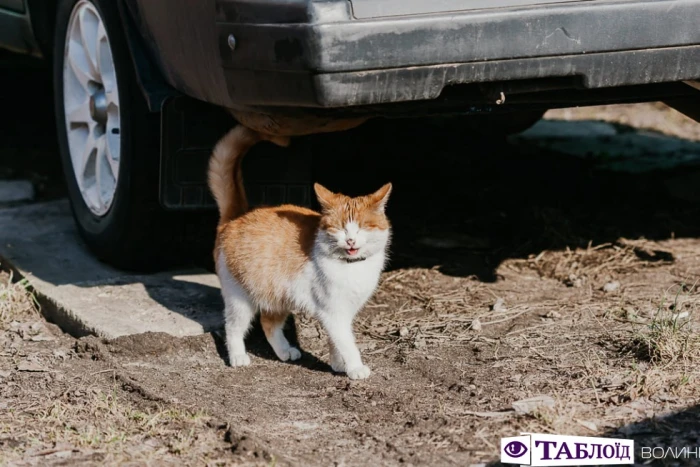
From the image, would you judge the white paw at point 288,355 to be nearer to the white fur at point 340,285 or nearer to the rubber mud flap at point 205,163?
the white fur at point 340,285

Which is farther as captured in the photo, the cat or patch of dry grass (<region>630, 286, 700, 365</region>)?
the cat

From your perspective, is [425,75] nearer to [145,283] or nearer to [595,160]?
[145,283]

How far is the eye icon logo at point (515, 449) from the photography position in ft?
9.52

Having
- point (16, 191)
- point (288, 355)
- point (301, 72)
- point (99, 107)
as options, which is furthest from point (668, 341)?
point (16, 191)

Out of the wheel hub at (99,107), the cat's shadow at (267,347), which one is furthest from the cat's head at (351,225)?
the wheel hub at (99,107)

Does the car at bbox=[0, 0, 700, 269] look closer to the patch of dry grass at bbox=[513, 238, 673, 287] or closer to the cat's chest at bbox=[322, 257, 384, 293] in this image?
the cat's chest at bbox=[322, 257, 384, 293]

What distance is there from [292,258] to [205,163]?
2.10ft

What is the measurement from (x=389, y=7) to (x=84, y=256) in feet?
7.50

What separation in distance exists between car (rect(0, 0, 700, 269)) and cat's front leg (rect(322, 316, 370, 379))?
0.68 metres

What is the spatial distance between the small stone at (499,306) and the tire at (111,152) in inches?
49.7

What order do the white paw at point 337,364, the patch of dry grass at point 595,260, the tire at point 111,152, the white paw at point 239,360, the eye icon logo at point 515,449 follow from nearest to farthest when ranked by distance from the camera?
the eye icon logo at point 515,449 → the white paw at point 337,364 → the white paw at point 239,360 → the tire at point 111,152 → the patch of dry grass at point 595,260

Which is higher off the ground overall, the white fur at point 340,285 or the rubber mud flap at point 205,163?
the rubber mud flap at point 205,163

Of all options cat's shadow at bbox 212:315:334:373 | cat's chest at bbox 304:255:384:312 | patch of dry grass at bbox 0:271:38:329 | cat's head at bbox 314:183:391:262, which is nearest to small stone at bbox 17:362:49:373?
patch of dry grass at bbox 0:271:38:329

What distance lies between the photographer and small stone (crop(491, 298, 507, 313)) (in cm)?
421
